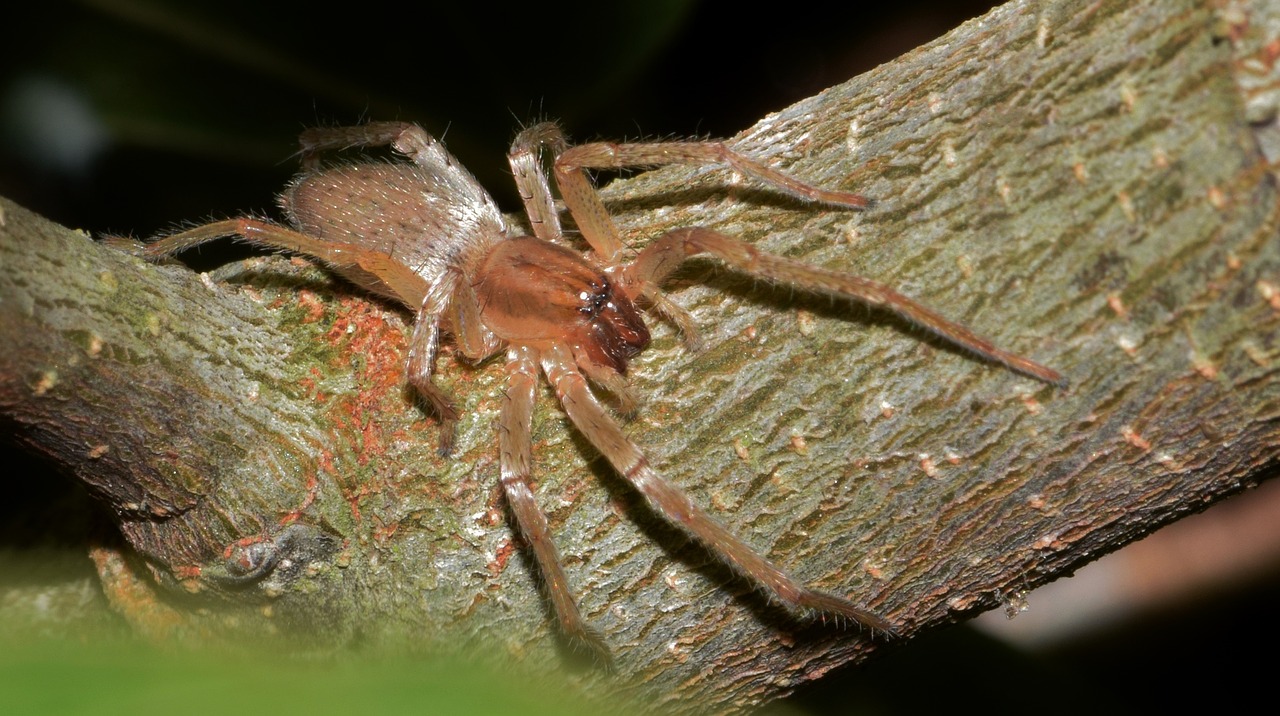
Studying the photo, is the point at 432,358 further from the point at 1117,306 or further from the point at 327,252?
the point at 1117,306

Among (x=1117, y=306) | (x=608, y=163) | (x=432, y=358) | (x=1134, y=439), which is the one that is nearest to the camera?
(x=1117, y=306)

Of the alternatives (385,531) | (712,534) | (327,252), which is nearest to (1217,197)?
(712,534)

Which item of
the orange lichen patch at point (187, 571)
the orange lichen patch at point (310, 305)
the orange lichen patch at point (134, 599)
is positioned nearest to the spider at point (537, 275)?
the orange lichen patch at point (310, 305)

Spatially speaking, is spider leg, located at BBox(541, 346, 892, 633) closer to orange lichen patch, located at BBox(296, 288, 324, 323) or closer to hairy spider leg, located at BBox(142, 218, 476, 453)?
hairy spider leg, located at BBox(142, 218, 476, 453)

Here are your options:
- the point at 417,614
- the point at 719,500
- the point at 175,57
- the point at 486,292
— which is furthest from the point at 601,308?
the point at 175,57

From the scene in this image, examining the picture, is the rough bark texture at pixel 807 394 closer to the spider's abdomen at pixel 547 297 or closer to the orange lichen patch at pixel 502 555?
the orange lichen patch at pixel 502 555

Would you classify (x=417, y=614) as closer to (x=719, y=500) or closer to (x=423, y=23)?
(x=719, y=500)
